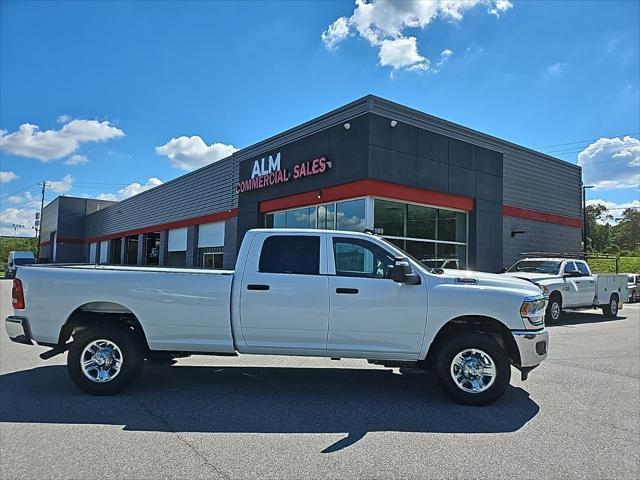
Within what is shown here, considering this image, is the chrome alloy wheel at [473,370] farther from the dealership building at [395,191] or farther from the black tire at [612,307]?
the black tire at [612,307]

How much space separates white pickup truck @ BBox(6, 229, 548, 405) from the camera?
5965mm

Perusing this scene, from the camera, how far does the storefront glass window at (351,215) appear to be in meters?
15.8

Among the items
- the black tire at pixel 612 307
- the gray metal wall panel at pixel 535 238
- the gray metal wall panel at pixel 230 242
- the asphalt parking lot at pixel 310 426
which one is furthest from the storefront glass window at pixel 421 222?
the asphalt parking lot at pixel 310 426

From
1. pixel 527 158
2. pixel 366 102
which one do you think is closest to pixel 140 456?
pixel 366 102

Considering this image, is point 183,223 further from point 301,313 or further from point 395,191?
point 301,313

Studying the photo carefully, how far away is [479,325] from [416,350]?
0.95m

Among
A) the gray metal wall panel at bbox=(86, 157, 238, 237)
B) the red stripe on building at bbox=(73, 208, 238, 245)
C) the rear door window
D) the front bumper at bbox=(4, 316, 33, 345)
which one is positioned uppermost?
the gray metal wall panel at bbox=(86, 157, 238, 237)

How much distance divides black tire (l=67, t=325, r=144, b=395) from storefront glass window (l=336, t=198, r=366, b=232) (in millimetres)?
10122

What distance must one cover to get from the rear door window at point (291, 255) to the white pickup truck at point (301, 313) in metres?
0.01

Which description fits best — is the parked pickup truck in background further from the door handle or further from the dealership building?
the door handle

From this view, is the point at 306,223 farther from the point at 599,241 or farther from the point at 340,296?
the point at 599,241

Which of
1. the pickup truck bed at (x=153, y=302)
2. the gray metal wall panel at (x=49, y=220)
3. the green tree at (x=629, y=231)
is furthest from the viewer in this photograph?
the green tree at (x=629, y=231)

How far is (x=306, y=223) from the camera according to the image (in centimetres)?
1811

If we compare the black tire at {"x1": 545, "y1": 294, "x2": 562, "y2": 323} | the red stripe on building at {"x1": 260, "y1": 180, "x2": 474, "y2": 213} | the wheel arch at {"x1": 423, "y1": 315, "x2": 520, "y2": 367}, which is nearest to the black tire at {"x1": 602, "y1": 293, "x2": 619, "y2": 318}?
the black tire at {"x1": 545, "y1": 294, "x2": 562, "y2": 323}
